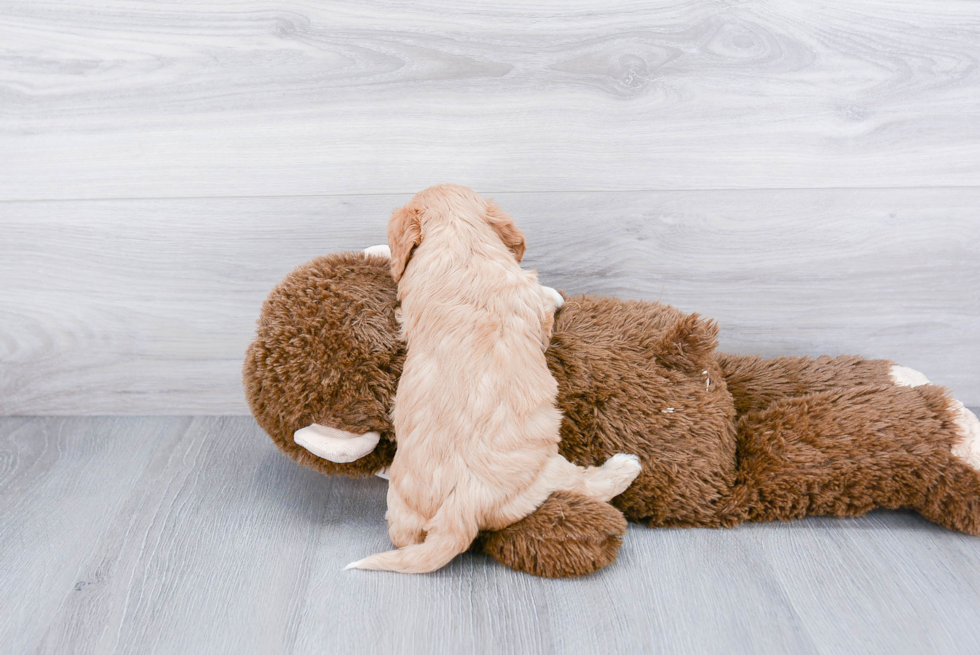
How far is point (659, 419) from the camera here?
2.96 ft

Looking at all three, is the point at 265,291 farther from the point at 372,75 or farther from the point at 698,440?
the point at 698,440

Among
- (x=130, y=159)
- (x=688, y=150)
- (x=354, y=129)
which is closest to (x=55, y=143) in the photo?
(x=130, y=159)

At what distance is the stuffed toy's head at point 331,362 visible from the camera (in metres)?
0.88

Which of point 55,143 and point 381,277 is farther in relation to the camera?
point 55,143

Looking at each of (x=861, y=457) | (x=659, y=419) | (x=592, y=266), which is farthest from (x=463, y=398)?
(x=861, y=457)

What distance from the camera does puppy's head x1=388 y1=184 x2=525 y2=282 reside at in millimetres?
860

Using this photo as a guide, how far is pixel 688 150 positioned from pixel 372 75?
0.48 meters

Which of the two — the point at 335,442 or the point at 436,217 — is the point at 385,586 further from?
the point at 436,217

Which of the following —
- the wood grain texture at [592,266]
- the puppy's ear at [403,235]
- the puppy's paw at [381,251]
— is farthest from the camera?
the wood grain texture at [592,266]

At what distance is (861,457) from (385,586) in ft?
2.01

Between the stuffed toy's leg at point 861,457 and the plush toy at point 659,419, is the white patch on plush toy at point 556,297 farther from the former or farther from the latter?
the stuffed toy's leg at point 861,457

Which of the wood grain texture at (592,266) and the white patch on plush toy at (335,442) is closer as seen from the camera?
the white patch on plush toy at (335,442)

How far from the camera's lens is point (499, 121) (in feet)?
3.41

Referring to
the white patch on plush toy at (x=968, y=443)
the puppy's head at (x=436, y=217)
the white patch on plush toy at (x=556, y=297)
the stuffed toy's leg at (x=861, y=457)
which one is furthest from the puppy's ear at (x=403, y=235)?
the white patch on plush toy at (x=968, y=443)
